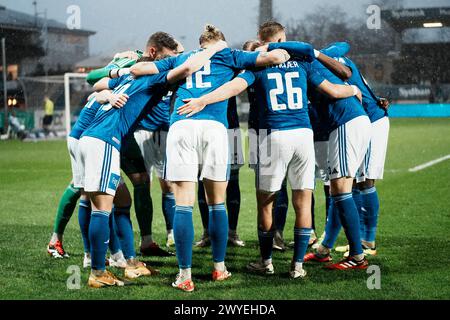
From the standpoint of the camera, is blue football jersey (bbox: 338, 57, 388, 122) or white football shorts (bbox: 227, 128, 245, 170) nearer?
blue football jersey (bbox: 338, 57, 388, 122)

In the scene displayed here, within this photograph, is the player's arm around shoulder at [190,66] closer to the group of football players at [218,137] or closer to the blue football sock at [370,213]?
the group of football players at [218,137]

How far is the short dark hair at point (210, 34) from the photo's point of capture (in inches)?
199

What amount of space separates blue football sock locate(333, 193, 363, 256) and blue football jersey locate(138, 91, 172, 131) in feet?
6.50

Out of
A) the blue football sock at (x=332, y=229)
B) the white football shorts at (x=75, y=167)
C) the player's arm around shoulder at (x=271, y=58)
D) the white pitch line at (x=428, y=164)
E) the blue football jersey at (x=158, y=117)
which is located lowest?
the white pitch line at (x=428, y=164)

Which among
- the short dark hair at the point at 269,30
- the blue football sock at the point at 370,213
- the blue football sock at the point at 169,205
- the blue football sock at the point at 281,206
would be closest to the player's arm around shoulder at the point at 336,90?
the short dark hair at the point at 269,30

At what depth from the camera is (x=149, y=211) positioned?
242 inches

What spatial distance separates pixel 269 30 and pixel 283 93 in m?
0.66

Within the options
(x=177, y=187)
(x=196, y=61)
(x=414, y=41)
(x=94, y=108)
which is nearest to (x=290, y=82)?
(x=196, y=61)

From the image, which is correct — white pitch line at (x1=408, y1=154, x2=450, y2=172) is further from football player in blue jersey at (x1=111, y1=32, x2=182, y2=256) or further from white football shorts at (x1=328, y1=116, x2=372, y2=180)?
white football shorts at (x1=328, y1=116, x2=372, y2=180)

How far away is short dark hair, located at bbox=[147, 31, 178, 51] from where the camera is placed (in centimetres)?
519

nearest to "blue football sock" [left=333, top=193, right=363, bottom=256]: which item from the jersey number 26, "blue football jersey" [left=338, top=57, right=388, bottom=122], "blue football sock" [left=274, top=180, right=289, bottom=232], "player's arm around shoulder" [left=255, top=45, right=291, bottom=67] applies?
the jersey number 26

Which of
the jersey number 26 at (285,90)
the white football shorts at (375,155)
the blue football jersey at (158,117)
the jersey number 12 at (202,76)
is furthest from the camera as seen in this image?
the blue football jersey at (158,117)

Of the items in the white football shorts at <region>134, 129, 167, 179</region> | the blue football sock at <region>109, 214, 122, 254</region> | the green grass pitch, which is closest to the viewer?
the green grass pitch

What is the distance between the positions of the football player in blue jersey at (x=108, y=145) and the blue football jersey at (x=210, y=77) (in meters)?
0.07
